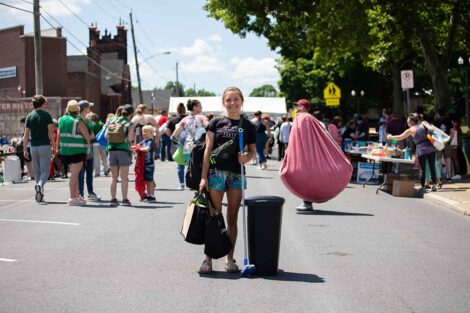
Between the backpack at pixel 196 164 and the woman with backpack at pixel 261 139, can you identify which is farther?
the woman with backpack at pixel 261 139

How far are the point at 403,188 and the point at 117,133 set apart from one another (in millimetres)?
6793

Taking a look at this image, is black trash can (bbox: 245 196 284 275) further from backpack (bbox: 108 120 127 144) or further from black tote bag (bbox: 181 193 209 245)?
backpack (bbox: 108 120 127 144)

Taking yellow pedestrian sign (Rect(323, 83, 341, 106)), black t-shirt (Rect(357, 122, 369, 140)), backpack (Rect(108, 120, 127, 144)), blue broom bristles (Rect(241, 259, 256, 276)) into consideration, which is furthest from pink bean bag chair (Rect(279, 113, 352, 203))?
yellow pedestrian sign (Rect(323, 83, 341, 106))

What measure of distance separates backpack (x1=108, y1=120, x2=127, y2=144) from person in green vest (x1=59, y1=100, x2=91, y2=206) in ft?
1.78

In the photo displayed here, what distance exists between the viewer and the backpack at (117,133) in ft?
48.7

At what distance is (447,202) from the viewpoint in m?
15.7

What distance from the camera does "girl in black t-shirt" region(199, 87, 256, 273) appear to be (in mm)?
8383

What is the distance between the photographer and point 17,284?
7922mm

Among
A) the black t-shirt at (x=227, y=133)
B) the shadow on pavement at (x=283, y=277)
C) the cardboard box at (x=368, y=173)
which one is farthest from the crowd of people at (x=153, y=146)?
the cardboard box at (x=368, y=173)

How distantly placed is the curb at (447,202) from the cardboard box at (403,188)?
60cm

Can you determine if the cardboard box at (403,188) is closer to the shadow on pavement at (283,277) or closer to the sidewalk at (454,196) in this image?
the sidewalk at (454,196)

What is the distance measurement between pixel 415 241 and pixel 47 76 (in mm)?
59131

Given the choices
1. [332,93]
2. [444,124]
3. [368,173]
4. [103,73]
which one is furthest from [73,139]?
[103,73]

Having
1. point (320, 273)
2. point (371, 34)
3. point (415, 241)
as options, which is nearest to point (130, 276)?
point (320, 273)
